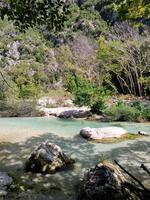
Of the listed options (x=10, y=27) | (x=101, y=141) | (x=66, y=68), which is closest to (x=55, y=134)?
(x=101, y=141)

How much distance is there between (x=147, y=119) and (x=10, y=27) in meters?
49.2

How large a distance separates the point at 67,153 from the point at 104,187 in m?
3.77

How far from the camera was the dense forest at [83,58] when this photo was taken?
5723 mm

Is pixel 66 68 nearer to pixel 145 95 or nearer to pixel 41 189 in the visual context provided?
pixel 145 95

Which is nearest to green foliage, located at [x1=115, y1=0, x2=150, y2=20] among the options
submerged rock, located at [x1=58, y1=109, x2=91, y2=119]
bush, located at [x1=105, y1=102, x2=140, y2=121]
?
bush, located at [x1=105, y1=102, x2=140, y2=121]

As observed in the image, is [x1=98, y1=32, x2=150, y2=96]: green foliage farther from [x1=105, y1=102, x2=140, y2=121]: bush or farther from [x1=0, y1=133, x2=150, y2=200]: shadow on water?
[x1=0, y1=133, x2=150, y2=200]: shadow on water

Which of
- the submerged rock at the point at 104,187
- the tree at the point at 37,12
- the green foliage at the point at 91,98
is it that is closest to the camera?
the tree at the point at 37,12

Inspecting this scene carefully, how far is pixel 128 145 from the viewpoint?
11891 millimetres

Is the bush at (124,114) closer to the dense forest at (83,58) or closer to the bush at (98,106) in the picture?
the dense forest at (83,58)

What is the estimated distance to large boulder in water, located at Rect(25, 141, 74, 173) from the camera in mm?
8914

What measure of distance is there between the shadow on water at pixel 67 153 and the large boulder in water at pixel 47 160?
0.21 metres

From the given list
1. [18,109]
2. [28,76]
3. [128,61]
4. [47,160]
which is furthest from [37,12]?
[28,76]

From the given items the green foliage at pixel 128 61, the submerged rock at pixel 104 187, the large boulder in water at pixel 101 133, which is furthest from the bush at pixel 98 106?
the submerged rock at pixel 104 187

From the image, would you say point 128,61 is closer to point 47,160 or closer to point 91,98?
point 91,98
